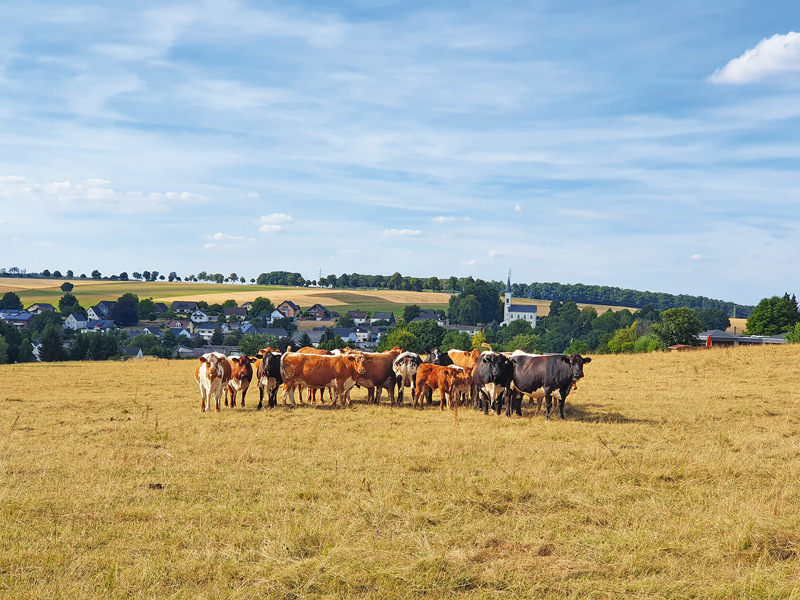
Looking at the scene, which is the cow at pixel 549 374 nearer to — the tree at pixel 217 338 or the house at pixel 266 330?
the tree at pixel 217 338

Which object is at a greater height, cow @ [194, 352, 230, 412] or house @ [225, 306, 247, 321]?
cow @ [194, 352, 230, 412]

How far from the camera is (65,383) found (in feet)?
95.8

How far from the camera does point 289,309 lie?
16338cm

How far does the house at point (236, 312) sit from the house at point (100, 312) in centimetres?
2702

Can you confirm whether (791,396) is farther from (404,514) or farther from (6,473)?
(6,473)

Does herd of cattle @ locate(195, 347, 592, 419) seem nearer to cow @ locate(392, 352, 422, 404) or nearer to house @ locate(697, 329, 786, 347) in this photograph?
→ cow @ locate(392, 352, 422, 404)

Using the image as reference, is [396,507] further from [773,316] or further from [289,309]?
[289,309]

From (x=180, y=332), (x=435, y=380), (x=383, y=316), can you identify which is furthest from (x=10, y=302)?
(x=435, y=380)

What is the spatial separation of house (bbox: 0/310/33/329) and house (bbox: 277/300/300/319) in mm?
54292

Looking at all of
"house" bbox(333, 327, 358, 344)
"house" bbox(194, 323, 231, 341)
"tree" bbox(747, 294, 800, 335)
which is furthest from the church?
"tree" bbox(747, 294, 800, 335)

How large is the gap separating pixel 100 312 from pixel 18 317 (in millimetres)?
17071

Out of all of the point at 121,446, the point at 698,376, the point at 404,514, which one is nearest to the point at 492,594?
the point at 404,514

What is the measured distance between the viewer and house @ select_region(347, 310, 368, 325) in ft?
509

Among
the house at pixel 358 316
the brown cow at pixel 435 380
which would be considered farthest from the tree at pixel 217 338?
the brown cow at pixel 435 380
